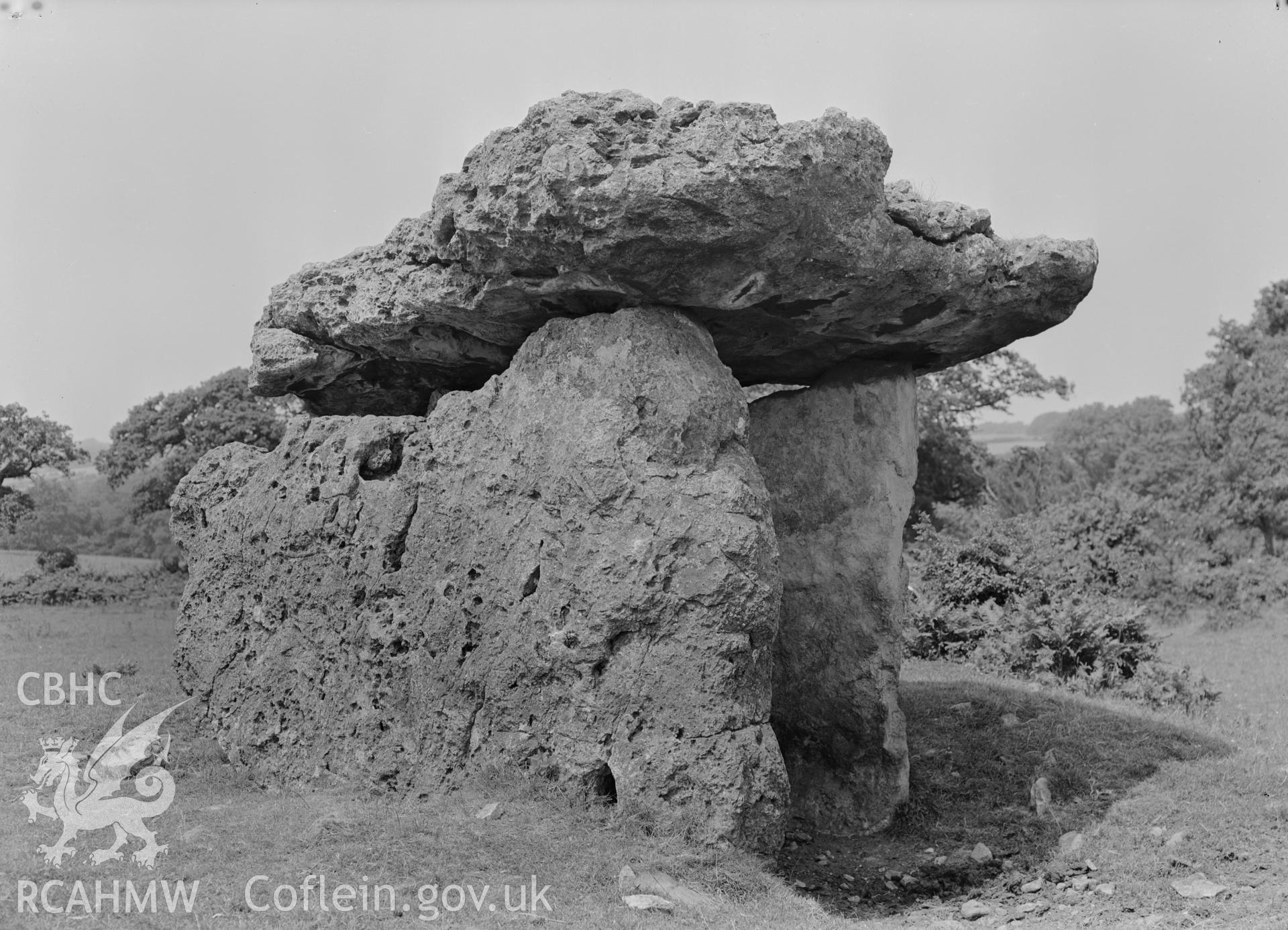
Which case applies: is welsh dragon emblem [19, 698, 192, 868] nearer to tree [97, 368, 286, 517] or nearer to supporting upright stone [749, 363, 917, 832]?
supporting upright stone [749, 363, 917, 832]

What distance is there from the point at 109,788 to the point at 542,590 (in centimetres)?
344

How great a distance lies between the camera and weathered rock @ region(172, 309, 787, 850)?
6883 millimetres

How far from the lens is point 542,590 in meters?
7.30

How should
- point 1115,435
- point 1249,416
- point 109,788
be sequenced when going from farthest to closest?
point 1115,435, point 1249,416, point 109,788

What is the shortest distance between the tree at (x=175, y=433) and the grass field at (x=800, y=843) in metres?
18.7

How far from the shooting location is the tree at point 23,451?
28594 mm

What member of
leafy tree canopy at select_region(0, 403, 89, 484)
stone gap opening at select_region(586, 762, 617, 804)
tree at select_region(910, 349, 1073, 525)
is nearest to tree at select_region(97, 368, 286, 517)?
leafy tree canopy at select_region(0, 403, 89, 484)

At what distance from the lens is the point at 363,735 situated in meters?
8.03

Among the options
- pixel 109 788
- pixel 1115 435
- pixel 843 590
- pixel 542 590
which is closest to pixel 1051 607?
pixel 843 590

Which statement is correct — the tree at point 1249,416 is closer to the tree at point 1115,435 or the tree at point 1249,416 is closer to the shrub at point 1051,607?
the tree at point 1115,435

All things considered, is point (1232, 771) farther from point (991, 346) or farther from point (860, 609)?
point (991, 346)

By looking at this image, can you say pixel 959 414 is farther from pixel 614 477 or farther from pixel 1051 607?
pixel 614 477

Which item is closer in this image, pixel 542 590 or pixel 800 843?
pixel 542 590

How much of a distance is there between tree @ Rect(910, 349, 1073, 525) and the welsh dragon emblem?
73.7 feet
